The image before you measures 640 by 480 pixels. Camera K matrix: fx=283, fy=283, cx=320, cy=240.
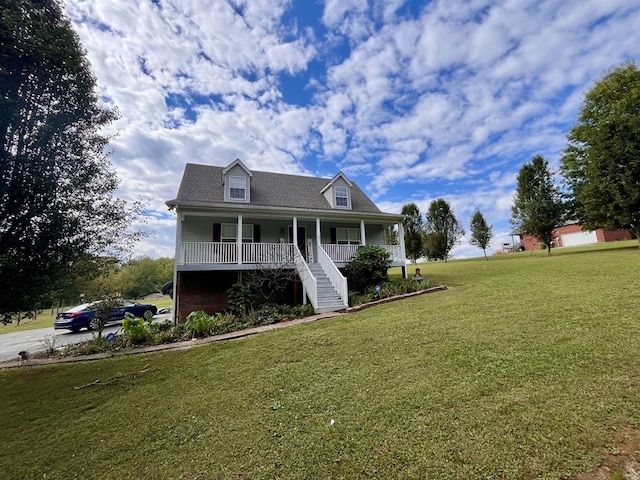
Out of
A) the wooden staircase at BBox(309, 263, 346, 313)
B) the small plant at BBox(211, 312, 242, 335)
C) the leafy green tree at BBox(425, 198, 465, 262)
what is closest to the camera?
the small plant at BBox(211, 312, 242, 335)

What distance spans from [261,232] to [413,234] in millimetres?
19147

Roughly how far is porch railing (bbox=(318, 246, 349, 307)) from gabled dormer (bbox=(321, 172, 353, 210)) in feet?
13.5

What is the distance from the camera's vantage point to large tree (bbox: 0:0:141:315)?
6051 millimetres

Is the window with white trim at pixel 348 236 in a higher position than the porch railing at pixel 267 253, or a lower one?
higher

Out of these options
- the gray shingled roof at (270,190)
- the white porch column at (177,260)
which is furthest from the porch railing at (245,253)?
the gray shingled roof at (270,190)

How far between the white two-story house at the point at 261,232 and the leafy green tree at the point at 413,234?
12.7 meters

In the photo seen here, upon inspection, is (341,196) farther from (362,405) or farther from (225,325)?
(362,405)

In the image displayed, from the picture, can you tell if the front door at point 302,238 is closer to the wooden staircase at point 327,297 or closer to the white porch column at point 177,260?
the wooden staircase at point 327,297

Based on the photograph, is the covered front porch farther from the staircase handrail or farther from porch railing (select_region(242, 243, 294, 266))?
the staircase handrail

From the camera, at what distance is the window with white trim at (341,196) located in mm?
16062

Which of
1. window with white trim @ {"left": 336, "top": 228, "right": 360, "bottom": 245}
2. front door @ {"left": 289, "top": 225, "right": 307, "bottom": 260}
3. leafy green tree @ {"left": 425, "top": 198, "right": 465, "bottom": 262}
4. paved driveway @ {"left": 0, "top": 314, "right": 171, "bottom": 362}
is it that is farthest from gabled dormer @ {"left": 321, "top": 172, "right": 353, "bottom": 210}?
leafy green tree @ {"left": 425, "top": 198, "right": 465, "bottom": 262}

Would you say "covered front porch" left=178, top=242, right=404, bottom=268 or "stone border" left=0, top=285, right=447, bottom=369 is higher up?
"covered front porch" left=178, top=242, right=404, bottom=268

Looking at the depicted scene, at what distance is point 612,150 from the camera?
57.5ft

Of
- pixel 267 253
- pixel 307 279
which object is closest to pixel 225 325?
pixel 307 279
